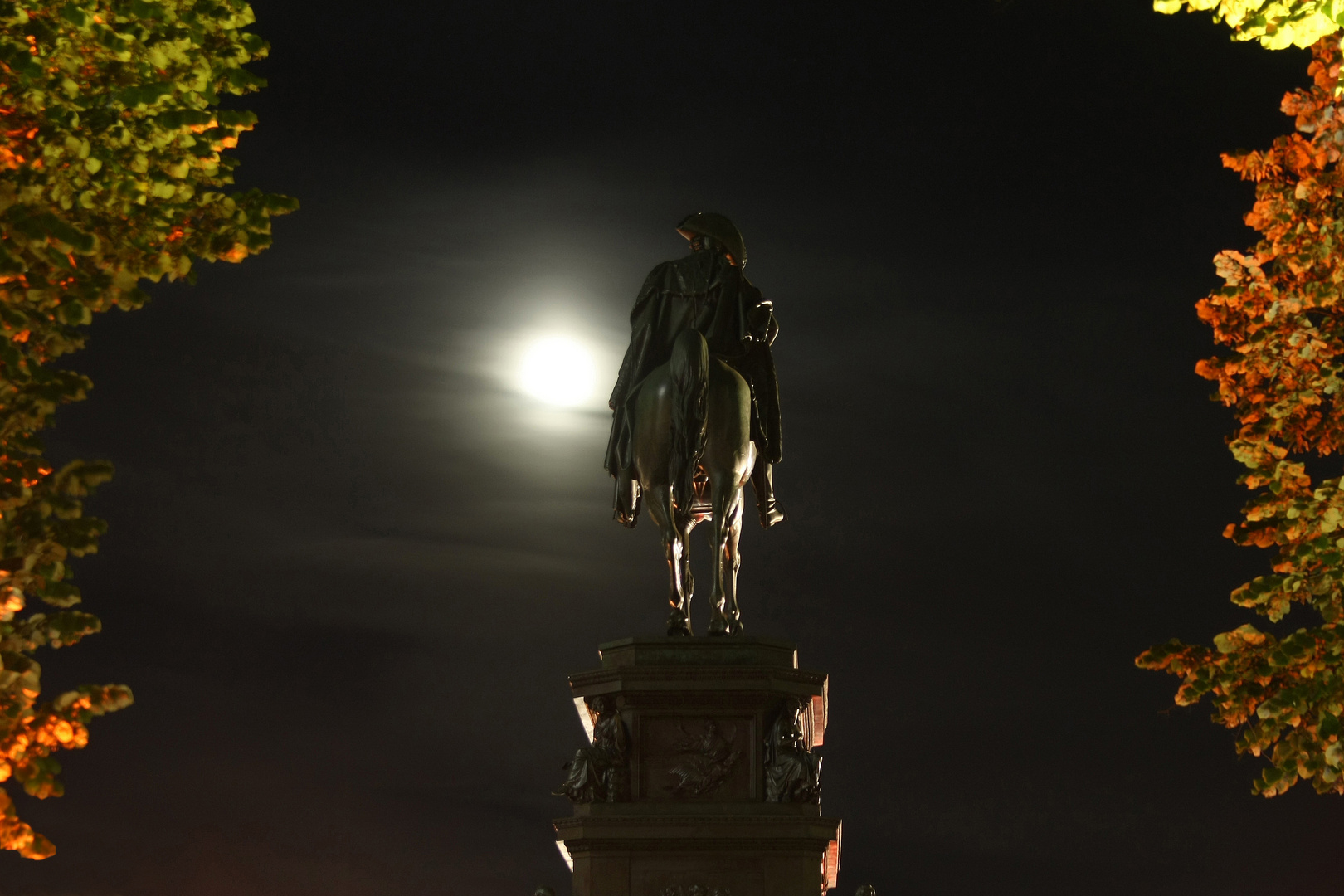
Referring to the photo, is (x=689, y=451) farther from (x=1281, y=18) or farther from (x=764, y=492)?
(x=1281, y=18)

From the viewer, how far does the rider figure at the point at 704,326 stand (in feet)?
40.4

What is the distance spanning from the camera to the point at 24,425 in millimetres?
5590

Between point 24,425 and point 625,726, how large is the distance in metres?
6.33

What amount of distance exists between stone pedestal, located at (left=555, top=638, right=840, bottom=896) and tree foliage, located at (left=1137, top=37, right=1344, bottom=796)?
4.46 m

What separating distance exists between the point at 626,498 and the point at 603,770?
7.49 ft

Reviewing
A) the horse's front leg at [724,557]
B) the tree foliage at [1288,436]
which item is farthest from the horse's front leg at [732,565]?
the tree foliage at [1288,436]

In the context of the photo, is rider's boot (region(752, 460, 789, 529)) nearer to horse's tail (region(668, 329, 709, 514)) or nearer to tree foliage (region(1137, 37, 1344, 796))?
horse's tail (region(668, 329, 709, 514))

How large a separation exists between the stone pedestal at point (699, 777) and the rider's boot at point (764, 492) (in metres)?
1.54

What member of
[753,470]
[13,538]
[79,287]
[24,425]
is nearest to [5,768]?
[13,538]

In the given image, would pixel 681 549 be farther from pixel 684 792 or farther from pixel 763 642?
pixel 684 792

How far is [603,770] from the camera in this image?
11031 mm

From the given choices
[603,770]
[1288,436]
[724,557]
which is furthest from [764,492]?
[1288,436]

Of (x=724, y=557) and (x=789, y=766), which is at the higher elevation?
(x=724, y=557)

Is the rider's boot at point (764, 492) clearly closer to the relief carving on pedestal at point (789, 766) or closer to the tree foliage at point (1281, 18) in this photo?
the relief carving on pedestal at point (789, 766)
